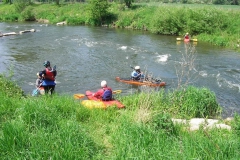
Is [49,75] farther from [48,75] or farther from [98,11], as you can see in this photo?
[98,11]

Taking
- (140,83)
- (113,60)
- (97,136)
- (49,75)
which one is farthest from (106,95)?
(113,60)

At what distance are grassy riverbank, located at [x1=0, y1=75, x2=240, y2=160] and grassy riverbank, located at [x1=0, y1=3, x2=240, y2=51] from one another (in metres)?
18.3

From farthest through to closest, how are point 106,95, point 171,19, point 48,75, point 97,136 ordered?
1. point 171,19
2. point 48,75
3. point 106,95
4. point 97,136

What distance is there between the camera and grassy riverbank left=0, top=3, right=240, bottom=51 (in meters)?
26.4

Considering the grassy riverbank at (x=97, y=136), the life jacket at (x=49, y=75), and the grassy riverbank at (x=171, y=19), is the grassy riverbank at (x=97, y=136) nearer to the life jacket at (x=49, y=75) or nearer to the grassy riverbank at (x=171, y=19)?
the life jacket at (x=49, y=75)

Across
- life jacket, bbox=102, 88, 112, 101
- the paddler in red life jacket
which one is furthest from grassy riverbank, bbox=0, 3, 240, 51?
the paddler in red life jacket

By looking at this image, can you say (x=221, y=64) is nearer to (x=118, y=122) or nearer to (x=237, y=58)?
(x=237, y=58)

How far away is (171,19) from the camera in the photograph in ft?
94.3

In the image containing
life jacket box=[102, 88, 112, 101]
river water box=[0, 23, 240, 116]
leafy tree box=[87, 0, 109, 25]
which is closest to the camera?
life jacket box=[102, 88, 112, 101]

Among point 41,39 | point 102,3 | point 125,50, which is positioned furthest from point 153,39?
point 102,3

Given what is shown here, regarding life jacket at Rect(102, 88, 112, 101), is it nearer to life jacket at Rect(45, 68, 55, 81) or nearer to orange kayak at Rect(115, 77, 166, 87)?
life jacket at Rect(45, 68, 55, 81)

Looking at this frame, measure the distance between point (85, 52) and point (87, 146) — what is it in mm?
15654

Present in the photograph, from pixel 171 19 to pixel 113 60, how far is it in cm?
1283

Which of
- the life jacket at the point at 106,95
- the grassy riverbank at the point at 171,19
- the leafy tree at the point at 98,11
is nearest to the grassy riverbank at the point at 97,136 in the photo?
the life jacket at the point at 106,95
